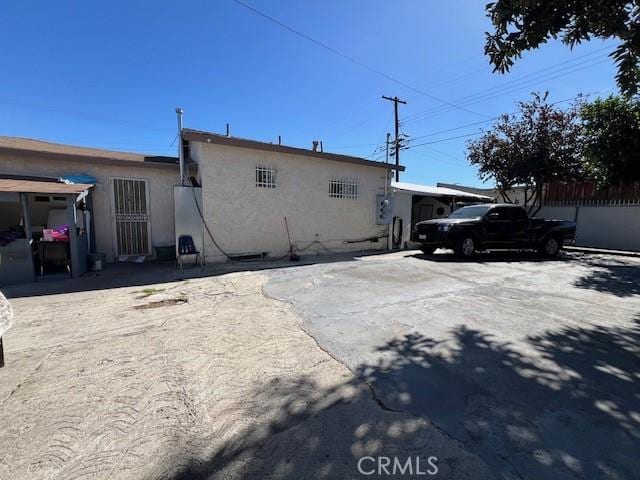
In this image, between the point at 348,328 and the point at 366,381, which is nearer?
the point at 366,381

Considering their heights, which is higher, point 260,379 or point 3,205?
point 3,205

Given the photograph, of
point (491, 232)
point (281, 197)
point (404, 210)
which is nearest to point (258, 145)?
point (281, 197)

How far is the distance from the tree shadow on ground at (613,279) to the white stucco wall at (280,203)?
7.12 m

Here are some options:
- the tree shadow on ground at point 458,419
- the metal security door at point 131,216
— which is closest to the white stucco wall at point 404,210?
the metal security door at point 131,216

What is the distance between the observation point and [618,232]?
558 inches

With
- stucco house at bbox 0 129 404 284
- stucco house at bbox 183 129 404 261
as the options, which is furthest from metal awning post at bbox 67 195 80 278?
stucco house at bbox 183 129 404 261

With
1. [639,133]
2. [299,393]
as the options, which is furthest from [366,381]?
A: [639,133]

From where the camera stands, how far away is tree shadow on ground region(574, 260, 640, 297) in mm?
6633

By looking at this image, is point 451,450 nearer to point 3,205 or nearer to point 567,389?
point 567,389

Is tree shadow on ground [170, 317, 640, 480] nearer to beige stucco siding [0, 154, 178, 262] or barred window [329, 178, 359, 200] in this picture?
beige stucco siding [0, 154, 178, 262]

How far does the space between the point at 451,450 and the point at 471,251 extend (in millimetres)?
9570

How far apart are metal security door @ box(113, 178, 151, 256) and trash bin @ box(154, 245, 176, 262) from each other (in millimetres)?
517

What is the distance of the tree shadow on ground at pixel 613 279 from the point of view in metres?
6.63

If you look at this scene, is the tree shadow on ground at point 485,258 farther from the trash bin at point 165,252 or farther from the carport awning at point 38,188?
the carport awning at point 38,188
